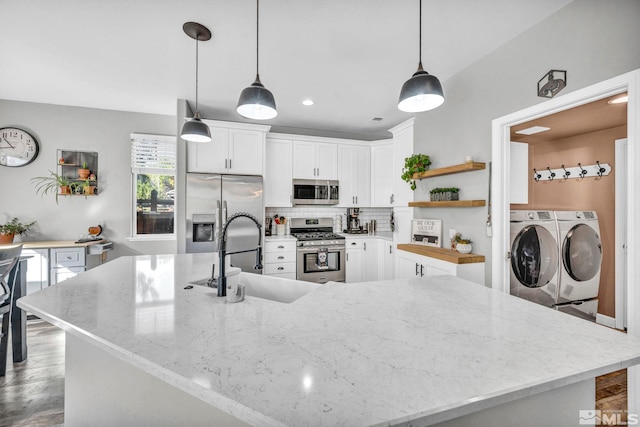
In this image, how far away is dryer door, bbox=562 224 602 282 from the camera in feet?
10.3

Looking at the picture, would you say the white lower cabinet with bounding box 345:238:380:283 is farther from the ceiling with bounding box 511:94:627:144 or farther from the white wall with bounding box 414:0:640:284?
the ceiling with bounding box 511:94:627:144

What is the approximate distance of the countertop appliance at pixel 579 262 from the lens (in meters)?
3.12

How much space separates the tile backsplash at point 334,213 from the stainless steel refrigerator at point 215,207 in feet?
2.72

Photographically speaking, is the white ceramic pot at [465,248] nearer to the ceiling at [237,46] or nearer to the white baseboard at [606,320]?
the ceiling at [237,46]

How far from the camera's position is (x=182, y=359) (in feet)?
2.59

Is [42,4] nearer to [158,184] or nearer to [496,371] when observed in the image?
[158,184]

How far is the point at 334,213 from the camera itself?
5008 millimetres

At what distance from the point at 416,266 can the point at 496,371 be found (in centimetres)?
226

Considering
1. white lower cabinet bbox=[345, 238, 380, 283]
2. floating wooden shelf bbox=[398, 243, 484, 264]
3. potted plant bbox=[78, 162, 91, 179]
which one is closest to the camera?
floating wooden shelf bbox=[398, 243, 484, 264]

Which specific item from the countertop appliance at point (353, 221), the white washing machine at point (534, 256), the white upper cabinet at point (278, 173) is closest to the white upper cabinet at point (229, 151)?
the white upper cabinet at point (278, 173)

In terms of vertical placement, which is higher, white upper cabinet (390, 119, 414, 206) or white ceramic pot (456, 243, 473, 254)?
white upper cabinet (390, 119, 414, 206)

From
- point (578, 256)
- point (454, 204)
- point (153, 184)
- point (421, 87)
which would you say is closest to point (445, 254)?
point (454, 204)

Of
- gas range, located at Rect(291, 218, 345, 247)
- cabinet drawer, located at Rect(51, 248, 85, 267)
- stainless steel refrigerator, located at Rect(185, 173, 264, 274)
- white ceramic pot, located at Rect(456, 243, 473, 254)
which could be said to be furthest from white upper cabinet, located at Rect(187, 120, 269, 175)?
white ceramic pot, located at Rect(456, 243, 473, 254)

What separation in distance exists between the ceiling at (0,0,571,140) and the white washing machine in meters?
1.73
